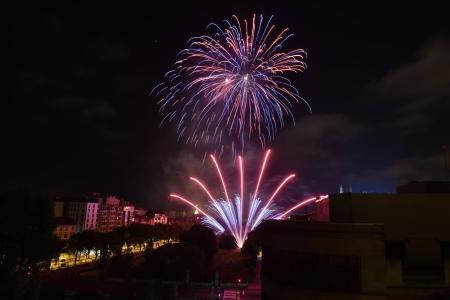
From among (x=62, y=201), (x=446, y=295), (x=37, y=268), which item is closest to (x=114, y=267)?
(x=37, y=268)

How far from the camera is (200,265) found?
70250mm

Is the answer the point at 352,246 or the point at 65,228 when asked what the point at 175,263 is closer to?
the point at 352,246

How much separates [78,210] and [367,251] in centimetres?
16924

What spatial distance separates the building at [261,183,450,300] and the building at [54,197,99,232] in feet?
518

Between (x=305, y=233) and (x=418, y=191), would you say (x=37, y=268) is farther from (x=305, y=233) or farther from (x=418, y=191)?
(x=418, y=191)

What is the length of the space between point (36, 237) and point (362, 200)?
5058cm

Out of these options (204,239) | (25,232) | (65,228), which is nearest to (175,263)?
(204,239)

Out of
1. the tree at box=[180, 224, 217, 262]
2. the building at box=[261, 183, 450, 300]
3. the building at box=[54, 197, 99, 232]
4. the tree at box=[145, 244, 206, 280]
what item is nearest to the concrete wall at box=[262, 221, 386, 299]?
the building at box=[261, 183, 450, 300]

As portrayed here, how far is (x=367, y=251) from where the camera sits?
98.2ft

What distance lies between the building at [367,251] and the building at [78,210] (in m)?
158

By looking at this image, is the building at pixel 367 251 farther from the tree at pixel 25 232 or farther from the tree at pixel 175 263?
the tree at pixel 25 232

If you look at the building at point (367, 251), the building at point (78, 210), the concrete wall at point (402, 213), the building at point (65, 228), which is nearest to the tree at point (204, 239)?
the building at point (367, 251)

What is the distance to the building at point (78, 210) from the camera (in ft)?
574

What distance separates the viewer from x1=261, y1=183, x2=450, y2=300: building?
29844mm
